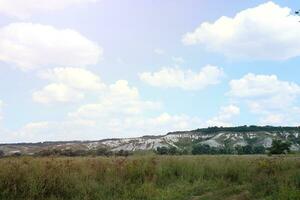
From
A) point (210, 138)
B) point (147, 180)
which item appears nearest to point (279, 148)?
point (147, 180)

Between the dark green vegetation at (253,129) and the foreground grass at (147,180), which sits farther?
the dark green vegetation at (253,129)

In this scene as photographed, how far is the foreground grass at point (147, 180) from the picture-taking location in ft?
45.1

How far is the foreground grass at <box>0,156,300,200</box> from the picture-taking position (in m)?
13.7

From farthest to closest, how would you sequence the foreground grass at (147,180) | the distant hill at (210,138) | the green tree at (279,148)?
the distant hill at (210,138) → the green tree at (279,148) → the foreground grass at (147,180)

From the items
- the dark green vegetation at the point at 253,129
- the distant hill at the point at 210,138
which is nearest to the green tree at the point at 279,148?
the distant hill at the point at 210,138

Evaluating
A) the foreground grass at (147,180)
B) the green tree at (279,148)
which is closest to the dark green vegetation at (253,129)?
the green tree at (279,148)

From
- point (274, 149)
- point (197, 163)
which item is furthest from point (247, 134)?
point (197, 163)

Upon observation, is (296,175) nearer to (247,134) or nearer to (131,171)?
(131,171)

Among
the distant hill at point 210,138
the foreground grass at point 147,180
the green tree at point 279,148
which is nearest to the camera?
the foreground grass at point 147,180

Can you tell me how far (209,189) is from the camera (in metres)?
15.3

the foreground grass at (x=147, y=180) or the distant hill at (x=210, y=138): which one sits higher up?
the distant hill at (x=210, y=138)

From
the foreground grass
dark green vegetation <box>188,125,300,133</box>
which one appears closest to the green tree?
the foreground grass

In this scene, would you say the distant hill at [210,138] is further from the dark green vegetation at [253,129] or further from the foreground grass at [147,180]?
the foreground grass at [147,180]

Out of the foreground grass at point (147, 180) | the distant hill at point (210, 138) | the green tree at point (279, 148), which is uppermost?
the distant hill at point (210, 138)
